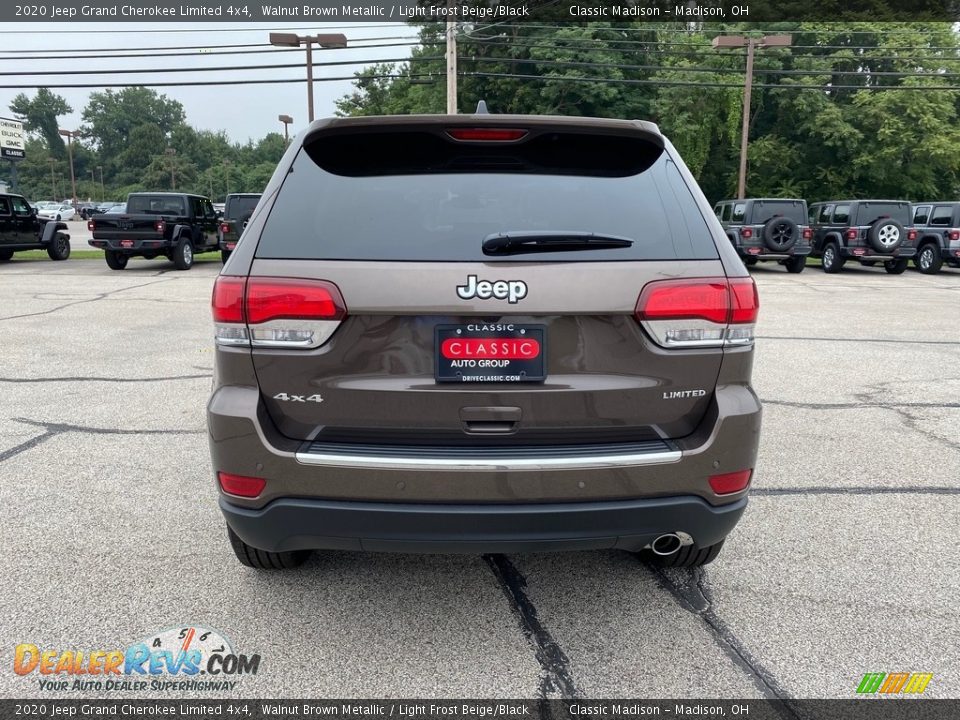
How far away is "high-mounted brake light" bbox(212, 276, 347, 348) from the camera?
7.15ft

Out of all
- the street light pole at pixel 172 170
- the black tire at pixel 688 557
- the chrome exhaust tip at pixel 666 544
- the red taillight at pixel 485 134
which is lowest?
the black tire at pixel 688 557

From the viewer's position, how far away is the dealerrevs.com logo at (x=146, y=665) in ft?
7.55

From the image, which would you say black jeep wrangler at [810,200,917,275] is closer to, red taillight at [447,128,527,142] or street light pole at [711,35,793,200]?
street light pole at [711,35,793,200]

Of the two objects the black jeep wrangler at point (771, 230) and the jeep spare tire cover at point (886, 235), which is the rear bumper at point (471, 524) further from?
the jeep spare tire cover at point (886, 235)

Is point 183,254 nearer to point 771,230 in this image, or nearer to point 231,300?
point 771,230

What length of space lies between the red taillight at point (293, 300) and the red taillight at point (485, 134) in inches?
29.0

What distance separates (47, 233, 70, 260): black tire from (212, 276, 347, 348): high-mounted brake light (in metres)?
21.6

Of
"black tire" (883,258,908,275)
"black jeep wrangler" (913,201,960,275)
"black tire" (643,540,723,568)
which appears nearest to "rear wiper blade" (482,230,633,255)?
"black tire" (643,540,723,568)

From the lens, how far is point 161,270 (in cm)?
1850

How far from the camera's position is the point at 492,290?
2152 mm

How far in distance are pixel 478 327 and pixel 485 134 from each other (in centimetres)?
75

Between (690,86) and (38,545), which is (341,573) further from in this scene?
(690,86)

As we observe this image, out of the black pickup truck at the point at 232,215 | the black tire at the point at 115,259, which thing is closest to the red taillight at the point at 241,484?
the black pickup truck at the point at 232,215

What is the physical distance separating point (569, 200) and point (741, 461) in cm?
106
